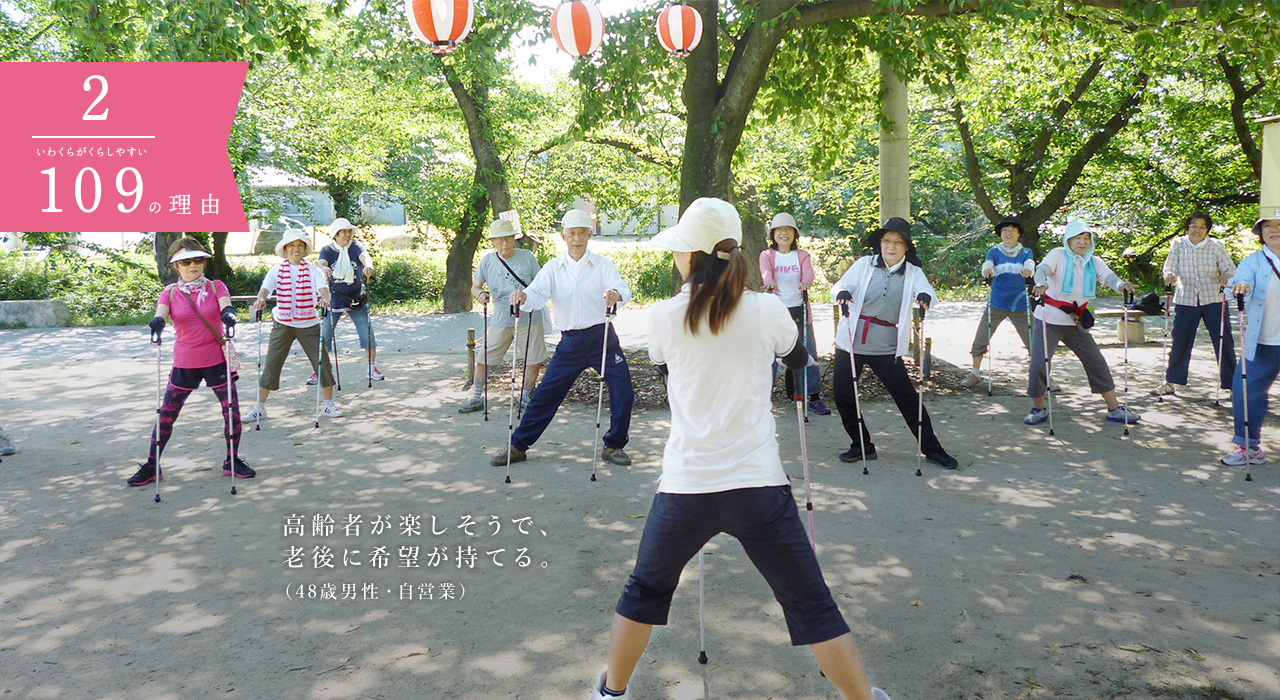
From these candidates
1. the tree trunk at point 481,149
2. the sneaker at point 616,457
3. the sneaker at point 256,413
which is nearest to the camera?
the sneaker at point 616,457

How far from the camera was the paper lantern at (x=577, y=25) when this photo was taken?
7555 mm

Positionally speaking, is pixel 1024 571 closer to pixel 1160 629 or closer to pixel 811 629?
pixel 1160 629

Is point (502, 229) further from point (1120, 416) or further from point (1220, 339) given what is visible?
point (1220, 339)

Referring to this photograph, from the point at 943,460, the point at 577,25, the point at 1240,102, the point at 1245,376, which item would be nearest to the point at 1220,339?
the point at 1245,376

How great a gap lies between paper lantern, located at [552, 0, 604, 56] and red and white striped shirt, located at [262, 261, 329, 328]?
126 inches

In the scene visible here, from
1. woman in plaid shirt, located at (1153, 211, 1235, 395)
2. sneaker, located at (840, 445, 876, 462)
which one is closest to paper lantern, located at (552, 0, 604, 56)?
sneaker, located at (840, 445, 876, 462)

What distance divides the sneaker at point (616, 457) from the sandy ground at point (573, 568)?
0.35 metres

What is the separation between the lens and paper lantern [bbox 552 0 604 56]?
7.55 metres

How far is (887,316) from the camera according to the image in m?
7.04

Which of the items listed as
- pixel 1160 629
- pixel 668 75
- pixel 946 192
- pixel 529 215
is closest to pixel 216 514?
pixel 1160 629

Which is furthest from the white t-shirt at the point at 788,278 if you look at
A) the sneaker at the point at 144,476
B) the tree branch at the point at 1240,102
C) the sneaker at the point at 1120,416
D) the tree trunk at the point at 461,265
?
the tree trunk at the point at 461,265

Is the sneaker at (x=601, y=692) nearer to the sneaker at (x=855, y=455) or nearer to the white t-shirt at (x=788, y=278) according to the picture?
the sneaker at (x=855, y=455)

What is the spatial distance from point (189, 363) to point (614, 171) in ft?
43.7

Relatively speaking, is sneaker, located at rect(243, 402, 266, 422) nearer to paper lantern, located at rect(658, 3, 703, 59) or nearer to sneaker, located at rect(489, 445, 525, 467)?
sneaker, located at rect(489, 445, 525, 467)
